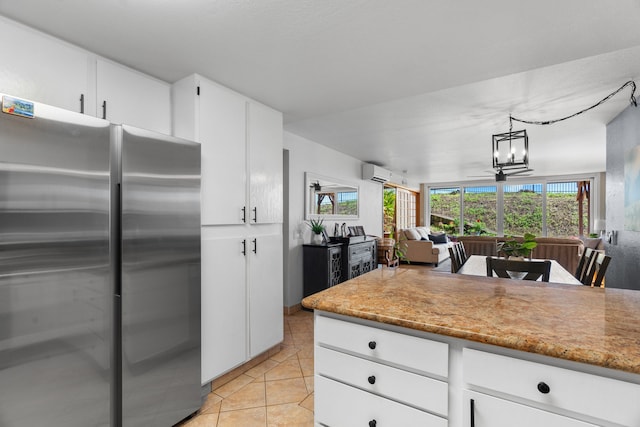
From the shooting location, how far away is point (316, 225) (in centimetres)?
423

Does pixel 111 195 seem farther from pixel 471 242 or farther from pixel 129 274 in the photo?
pixel 471 242

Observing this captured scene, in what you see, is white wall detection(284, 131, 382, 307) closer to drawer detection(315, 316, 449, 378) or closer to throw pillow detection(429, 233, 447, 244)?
drawer detection(315, 316, 449, 378)

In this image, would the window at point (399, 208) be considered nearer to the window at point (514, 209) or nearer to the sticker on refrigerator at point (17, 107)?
the window at point (514, 209)

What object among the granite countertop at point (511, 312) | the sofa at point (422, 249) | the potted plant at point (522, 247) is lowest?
the sofa at point (422, 249)

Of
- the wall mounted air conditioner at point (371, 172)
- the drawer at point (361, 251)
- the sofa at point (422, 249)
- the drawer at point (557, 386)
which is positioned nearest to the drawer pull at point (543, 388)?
the drawer at point (557, 386)

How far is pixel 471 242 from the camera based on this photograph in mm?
6242

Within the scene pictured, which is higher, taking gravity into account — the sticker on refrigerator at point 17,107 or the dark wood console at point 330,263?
the sticker on refrigerator at point 17,107

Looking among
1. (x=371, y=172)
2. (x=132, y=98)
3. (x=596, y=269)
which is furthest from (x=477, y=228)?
(x=132, y=98)

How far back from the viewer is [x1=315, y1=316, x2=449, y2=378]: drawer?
1.01m

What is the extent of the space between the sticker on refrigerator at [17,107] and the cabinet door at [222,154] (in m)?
0.89

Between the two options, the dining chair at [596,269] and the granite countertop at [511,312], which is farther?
the dining chair at [596,269]

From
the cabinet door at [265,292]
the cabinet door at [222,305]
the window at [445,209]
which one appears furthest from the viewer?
the window at [445,209]

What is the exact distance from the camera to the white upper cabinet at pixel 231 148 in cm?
211

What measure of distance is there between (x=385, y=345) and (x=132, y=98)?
6.89 feet
